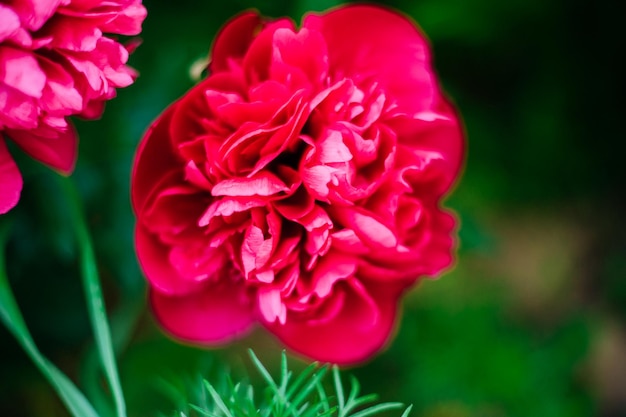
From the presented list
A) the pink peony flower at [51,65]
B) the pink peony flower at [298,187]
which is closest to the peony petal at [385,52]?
the pink peony flower at [298,187]

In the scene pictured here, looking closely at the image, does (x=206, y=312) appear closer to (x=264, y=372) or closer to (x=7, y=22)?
(x=264, y=372)

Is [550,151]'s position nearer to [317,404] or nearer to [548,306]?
[548,306]

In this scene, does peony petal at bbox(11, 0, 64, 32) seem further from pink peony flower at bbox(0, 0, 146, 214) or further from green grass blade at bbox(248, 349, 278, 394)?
green grass blade at bbox(248, 349, 278, 394)

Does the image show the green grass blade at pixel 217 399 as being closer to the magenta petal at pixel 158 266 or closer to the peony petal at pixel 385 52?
the magenta petal at pixel 158 266

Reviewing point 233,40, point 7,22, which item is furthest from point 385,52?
point 7,22

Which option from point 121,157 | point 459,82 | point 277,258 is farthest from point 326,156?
point 459,82
